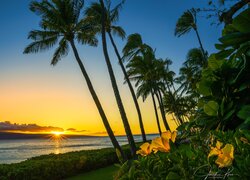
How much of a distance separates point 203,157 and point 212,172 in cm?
9

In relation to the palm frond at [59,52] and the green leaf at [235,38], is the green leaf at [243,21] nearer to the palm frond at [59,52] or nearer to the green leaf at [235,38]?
the green leaf at [235,38]

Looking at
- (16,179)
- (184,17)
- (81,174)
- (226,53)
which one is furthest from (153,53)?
(226,53)

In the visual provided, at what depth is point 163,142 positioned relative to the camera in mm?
962

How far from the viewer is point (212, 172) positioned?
0.79 m

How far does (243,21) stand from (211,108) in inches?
15.8

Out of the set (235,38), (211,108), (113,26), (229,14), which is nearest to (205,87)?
(211,108)

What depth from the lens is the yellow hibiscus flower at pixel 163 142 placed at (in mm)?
948

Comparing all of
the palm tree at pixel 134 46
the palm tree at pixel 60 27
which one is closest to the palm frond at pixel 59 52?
the palm tree at pixel 60 27

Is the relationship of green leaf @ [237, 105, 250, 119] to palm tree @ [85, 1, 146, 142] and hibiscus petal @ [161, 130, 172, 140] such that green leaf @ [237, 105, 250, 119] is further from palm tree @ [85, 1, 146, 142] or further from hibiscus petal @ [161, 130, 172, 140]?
palm tree @ [85, 1, 146, 142]

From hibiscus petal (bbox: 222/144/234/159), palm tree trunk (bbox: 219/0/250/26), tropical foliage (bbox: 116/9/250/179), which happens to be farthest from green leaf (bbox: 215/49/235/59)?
palm tree trunk (bbox: 219/0/250/26)

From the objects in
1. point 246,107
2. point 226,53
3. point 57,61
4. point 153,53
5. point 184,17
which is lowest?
point 246,107

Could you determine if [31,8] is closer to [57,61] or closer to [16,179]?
[57,61]

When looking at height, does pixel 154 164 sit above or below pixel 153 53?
below

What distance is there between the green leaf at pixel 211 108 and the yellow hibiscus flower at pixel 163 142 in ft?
1.38
